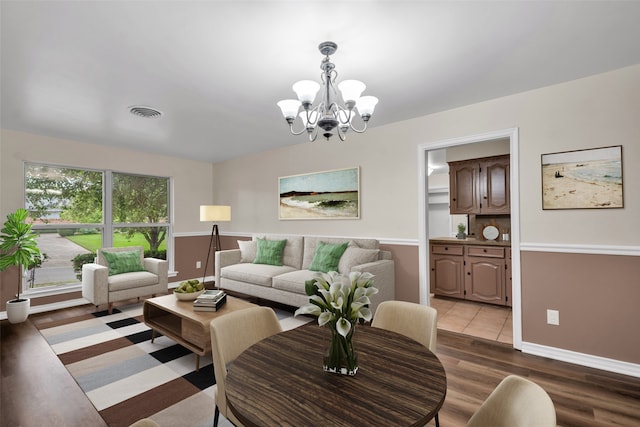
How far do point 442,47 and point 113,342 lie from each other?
13.0 feet

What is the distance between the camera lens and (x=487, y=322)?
12.2 feet

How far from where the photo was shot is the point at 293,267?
14.9ft

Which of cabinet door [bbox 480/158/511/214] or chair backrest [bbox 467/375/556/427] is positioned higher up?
cabinet door [bbox 480/158/511/214]

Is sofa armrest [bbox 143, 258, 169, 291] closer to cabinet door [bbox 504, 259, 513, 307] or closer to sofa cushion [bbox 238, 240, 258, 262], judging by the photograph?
sofa cushion [bbox 238, 240, 258, 262]

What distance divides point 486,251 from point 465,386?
2512mm

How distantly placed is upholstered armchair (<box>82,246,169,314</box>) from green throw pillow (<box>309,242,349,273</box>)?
231cm

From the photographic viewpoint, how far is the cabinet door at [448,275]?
15.0 ft

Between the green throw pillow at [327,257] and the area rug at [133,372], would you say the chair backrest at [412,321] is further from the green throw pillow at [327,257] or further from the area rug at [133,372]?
the green throw pillow at [327,257]

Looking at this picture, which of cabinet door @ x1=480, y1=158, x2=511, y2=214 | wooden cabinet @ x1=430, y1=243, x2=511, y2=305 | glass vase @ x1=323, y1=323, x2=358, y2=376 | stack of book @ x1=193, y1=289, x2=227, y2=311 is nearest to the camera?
glass vase @ x1=323, y1=323, x2=358, y2=376

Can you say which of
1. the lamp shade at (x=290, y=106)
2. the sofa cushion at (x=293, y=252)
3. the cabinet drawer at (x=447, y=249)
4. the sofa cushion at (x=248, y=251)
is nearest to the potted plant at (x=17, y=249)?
the sofa cushion at (x=248, y=251)

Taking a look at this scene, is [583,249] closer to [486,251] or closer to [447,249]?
[486,251]

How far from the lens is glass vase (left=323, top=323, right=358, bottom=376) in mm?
1180

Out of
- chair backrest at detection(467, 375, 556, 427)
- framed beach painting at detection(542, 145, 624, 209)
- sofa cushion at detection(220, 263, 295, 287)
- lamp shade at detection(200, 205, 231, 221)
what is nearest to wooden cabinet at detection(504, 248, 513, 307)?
framed beach painting at detection(542, 145, 624, 209)

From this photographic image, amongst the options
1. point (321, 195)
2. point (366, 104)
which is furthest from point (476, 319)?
point (366, 104)
